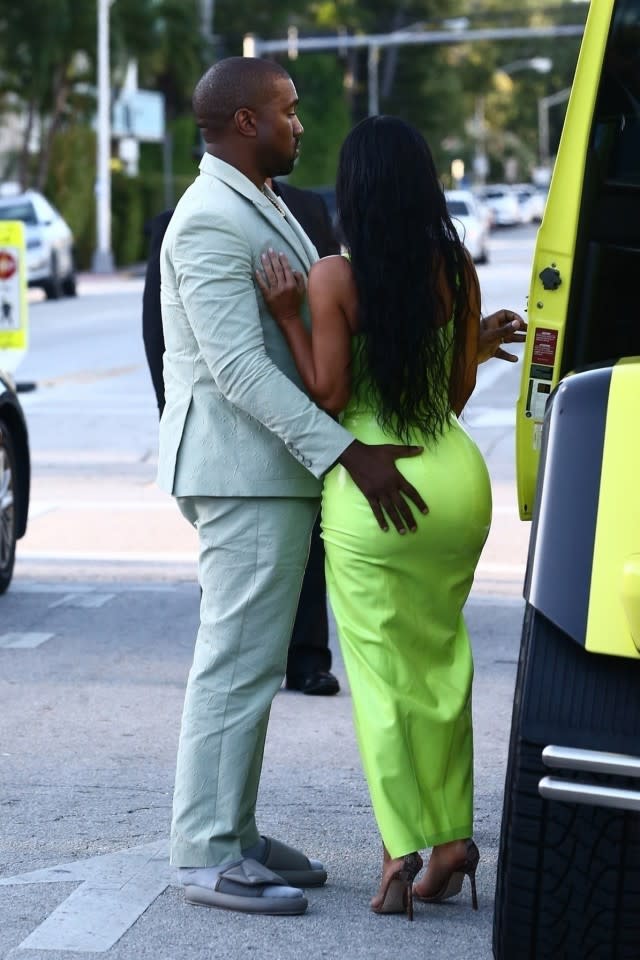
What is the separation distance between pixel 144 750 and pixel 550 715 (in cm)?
275

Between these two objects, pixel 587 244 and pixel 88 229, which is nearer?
pixel 587 244

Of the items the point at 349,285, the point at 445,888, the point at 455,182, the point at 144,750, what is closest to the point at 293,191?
the point at 144,750

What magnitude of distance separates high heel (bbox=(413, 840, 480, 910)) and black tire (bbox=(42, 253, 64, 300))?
31185 mm

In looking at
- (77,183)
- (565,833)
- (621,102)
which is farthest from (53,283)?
(565,833)

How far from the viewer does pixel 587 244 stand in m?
5.48

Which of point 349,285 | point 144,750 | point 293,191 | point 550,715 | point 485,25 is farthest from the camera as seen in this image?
point 485,25

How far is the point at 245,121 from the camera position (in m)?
4.37

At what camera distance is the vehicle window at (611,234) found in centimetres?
528

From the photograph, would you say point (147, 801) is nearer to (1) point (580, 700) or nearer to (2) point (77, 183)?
(1) point (580, 700)

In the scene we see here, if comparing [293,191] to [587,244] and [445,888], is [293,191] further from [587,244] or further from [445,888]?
[445,888]

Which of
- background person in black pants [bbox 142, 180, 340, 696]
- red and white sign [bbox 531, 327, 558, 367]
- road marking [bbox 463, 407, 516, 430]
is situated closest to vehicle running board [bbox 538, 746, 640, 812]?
red and white sign [bbox 531, 327, 558, 367]

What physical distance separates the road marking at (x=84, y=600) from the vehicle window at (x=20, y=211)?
87.0 feet

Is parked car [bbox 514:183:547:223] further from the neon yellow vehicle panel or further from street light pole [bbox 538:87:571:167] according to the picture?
the neon yellow vehicle panel

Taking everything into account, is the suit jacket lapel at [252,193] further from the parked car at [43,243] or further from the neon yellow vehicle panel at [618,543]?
the parked car at [43,243]
